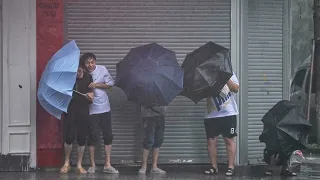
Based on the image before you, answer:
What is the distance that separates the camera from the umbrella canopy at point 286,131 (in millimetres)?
8781

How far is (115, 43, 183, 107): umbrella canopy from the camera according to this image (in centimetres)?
850

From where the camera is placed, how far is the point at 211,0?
9.74m

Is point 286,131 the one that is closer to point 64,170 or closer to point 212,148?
point 212,148

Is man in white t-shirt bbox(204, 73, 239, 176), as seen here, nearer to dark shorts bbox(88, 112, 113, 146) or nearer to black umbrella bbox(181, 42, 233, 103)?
black umbrella bbox(181, 42, 233, 103)

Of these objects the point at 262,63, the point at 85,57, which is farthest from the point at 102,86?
the point at 262,63

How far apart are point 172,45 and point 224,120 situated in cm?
164

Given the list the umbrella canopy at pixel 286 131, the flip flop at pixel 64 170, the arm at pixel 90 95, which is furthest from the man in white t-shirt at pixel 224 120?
the flip flop at pixel 64 170

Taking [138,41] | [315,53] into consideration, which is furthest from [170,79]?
[315,53]

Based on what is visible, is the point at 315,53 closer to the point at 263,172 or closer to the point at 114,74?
the point at 263,172

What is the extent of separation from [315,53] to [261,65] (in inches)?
60.5

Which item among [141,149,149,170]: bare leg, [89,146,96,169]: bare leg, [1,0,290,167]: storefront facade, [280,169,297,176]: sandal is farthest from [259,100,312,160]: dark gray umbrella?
[89,146,96,169]: bare leg

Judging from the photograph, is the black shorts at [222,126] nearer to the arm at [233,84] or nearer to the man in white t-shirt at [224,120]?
the man in white t-shirt at [224,120]

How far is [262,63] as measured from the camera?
391 inches

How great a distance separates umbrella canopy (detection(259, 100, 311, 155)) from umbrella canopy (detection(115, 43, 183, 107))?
5.14 ft
